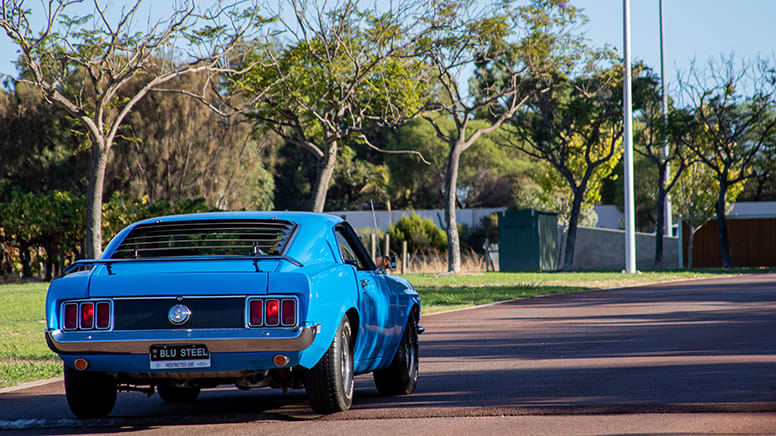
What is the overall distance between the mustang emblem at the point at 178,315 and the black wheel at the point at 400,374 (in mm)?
2332

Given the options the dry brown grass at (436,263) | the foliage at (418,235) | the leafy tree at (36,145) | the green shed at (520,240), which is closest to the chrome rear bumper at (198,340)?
the dry brown grass at (436,263)

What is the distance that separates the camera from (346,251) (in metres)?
8.58

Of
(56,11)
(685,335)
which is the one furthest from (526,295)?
(56,11)

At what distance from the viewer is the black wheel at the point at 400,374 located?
28.5ft

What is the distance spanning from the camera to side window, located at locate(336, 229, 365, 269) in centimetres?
841

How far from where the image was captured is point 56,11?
66.6ft

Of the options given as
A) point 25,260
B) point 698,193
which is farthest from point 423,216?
point 25,260

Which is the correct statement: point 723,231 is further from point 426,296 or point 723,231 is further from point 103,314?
point 103,314

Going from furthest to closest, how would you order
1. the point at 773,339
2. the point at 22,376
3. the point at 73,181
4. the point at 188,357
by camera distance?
the point at 73,181
the point at 773,339
the point at 22,376
the point at 188,357

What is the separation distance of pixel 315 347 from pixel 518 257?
104ft

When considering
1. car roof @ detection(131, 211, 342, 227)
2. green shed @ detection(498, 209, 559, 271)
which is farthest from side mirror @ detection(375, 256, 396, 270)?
green shed @ detection(498, 209, 559, 271)

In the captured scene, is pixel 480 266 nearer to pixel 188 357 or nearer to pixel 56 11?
pixel 56 11

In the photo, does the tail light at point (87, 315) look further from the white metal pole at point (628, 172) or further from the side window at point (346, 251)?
the white metal pole at point (628, 172)

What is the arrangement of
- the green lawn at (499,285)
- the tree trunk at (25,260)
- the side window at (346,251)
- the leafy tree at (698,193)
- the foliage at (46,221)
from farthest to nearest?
the leafy tree at (698,193)
the tree trunk at (25,260)
the foliage at (46,221)
the green lawn at (499,285)
the side window at (346,251)
